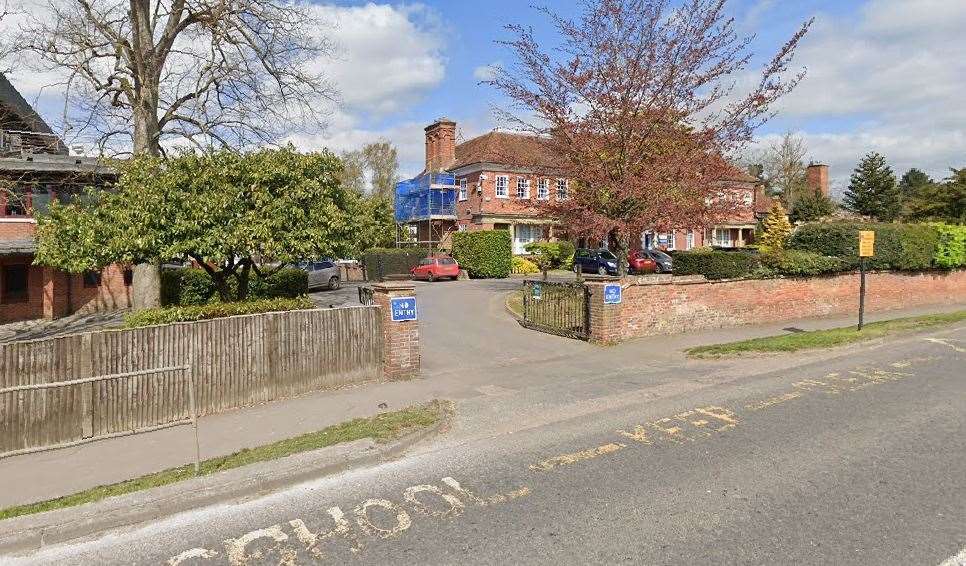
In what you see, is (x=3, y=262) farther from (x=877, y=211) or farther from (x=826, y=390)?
(x=877, y=211)

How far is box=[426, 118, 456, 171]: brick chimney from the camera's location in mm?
40531

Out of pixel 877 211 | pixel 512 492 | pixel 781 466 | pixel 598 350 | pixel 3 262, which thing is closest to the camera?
pixel 512 492

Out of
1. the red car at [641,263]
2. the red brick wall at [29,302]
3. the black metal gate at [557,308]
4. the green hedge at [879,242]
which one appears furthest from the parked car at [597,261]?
the red brick wall at [29,302]

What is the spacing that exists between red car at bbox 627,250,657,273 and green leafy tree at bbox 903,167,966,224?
1829cm

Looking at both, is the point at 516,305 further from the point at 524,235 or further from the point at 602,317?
the point at 524,235

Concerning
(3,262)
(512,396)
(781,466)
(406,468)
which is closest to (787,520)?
(781,466)

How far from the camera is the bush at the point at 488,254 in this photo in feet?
101

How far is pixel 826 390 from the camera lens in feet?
28.1

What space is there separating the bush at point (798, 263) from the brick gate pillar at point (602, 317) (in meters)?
6.98

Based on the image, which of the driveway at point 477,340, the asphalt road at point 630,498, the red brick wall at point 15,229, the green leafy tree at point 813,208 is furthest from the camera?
the green leafy tree at point 813,208

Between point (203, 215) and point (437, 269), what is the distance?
19.6 metres

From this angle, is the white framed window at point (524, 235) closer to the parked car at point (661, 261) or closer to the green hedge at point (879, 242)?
the parked car at point (661, 261)

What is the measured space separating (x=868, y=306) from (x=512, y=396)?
17515mm

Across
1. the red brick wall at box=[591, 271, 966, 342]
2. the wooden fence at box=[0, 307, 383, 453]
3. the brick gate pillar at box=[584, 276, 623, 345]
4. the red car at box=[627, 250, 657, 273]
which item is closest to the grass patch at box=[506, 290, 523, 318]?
the brick gate pillar at box=[584, 276, 623, 345]
